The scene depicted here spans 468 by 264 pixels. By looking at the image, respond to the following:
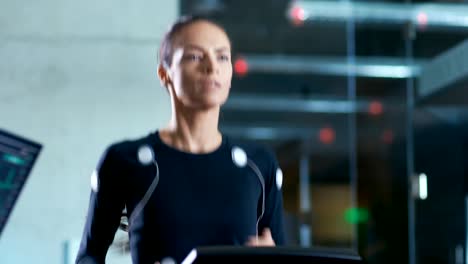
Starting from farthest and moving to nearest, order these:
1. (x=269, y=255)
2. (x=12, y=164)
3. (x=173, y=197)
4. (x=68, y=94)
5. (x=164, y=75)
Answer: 1. (x=68, y=94)
2. (x=12, y=164)
3. (x=164, y=75)
4. (x=173, y=197)
5. (x=269, y=255)

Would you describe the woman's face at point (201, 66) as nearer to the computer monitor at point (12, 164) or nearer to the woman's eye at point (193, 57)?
the woman's eye at point (193, 57)

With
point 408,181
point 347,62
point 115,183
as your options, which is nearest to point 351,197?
point 408,181

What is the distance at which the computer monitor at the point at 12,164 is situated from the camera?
9.56 feet

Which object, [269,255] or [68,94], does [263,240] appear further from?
[68,94]

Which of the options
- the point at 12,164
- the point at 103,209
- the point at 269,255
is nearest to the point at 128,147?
the point at 103,209

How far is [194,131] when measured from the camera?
1663mm

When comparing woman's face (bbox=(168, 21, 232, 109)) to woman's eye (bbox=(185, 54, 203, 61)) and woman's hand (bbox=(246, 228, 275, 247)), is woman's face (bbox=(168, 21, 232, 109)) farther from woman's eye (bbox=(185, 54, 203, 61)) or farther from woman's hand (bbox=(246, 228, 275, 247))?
woman's hand (bbox=(246, 228, 275, 247))

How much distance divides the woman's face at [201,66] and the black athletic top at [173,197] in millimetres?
92

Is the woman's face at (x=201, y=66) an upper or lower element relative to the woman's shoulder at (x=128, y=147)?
upper

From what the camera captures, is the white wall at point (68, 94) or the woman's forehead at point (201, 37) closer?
the woman's forehead at point (201, 37)

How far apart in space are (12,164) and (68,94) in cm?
116

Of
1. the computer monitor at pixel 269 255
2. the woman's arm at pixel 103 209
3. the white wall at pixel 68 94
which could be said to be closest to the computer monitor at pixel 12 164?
the white wall at pixel 68 94

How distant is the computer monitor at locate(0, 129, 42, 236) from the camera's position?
291 cm

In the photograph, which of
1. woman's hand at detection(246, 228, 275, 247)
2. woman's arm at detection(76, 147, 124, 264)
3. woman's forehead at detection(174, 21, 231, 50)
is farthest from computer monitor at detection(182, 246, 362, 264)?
woman's forehead at detection(174, 21, 231, 50)
